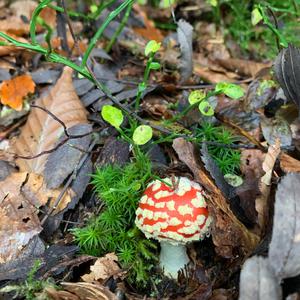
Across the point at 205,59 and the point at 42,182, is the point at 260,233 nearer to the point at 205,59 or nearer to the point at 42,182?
the point at 42,182

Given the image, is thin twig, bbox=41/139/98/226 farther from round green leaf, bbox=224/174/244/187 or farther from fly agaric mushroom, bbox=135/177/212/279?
round green leaf, bbox=224/174/244/187

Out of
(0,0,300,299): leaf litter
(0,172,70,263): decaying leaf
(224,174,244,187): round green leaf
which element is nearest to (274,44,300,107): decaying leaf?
(0,0,300,299): leaf litter

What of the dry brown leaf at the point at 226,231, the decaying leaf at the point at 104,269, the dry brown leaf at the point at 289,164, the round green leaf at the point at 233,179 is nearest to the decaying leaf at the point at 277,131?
the dry brown leaf at the point at 289,164

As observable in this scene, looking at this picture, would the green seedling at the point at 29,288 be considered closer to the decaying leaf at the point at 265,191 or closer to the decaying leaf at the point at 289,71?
the decaying leaf at the point at 265,191

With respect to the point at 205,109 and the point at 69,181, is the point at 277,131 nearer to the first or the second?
the point at 205,109

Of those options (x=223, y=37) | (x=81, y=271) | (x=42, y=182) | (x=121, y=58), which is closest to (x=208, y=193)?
(x=81, y=271)

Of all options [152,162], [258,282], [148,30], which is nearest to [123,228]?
[152,162]
